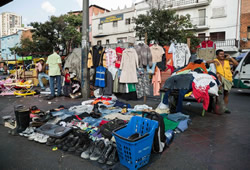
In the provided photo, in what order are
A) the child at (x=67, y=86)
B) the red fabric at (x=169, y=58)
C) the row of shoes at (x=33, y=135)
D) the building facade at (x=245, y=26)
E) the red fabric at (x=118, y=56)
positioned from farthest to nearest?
the building facade at (x=245, y=26) < the child at (x=67, y=86) < the red fabric at (x=118, y=56) < the red fabric at (x=169, y=58) < the row of shoes at (x=33, y=135)

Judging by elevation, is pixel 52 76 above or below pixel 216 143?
above

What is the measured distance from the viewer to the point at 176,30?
18625 mm

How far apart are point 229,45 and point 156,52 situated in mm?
20513

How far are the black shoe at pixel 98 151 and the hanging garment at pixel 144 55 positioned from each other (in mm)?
4248

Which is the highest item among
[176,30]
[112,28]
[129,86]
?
[112,28]

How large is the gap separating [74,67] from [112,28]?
2403 centimetres

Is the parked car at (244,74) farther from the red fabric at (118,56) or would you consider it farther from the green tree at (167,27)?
the green tree at (167,27)

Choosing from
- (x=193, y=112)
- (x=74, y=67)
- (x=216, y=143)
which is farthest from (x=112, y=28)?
(x=216, y=143)

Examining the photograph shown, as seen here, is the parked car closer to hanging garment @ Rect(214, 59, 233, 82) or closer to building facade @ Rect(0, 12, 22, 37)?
hanging garment @ Rect(214, 59, 233, 82)

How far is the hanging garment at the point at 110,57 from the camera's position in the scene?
7430mm

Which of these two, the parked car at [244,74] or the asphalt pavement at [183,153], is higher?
the parked car at [244,74]

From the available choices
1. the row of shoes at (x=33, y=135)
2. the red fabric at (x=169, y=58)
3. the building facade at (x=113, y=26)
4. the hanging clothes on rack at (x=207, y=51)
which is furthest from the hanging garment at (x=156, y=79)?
the building facade at (x=113, y=26)

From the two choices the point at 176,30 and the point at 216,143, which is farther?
the point at 176,30

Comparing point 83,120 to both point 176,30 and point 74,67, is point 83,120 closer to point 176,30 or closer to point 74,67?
point 74,67
